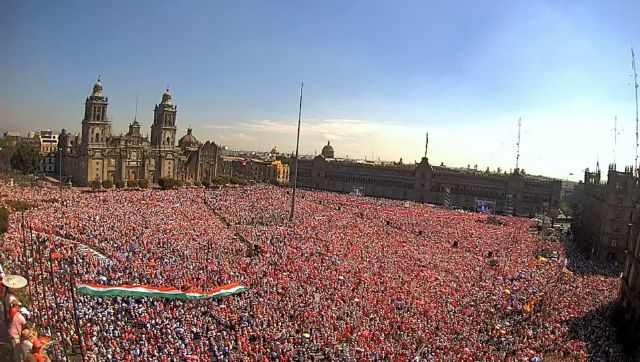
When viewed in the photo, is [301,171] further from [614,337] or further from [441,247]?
[614,337]

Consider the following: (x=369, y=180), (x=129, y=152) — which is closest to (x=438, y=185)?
(x=369, y=180)

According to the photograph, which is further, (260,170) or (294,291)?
(260,170)

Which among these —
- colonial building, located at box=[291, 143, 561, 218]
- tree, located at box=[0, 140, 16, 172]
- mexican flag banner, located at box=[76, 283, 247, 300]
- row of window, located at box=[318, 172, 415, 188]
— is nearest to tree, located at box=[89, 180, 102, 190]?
tree, located at box=[0, 140, 16, 172]

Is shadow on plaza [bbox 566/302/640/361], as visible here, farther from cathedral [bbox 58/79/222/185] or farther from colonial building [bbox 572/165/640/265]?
cathedral [bbox 58/79/222/185]

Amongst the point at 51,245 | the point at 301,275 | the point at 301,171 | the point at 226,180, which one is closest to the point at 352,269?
the point at 301,275

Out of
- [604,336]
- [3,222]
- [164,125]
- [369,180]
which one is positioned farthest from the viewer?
[369,180]

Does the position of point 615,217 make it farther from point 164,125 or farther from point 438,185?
point 164,125

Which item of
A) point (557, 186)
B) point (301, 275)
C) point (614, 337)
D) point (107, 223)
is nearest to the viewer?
point (614, 337)
